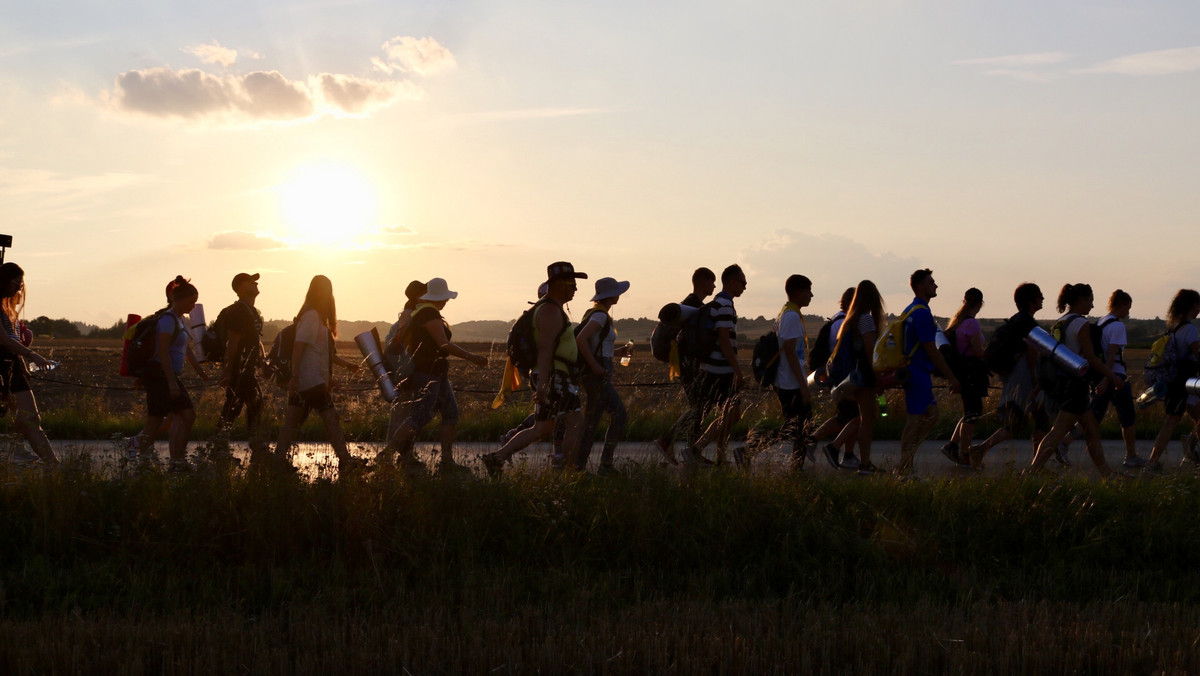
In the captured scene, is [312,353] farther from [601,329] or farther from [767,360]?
[767,360]

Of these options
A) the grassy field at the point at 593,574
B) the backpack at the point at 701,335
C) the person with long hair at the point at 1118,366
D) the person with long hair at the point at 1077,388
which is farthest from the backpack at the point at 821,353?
the grassy field at the point at 593,574

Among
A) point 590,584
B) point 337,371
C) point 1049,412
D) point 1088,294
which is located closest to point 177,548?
point 590,584

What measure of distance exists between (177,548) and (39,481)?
1.24 m

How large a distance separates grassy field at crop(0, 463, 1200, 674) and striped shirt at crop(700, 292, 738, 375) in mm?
2114

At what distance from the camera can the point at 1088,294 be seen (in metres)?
10.6

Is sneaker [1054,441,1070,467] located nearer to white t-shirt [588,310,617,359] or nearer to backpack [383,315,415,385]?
white t-shirt [588,310,617,359]

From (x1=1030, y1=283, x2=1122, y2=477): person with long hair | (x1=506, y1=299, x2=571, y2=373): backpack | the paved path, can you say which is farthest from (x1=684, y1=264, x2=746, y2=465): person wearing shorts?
(x1=1030, y1=283, x2=1122, y2=477): person with long hair

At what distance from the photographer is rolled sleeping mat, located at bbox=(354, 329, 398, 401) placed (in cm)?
946

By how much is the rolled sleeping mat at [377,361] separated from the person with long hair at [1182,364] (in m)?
7.26

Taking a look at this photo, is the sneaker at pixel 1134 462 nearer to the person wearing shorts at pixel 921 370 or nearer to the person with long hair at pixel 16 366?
the person wearing shorts at pixel 921 370

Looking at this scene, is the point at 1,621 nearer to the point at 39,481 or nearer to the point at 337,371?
the point at 39,481

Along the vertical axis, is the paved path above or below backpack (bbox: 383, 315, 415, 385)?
below

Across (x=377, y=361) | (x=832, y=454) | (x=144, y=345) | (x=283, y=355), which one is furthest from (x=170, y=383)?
(x=832, y=454)

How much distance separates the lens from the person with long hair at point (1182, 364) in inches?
445
